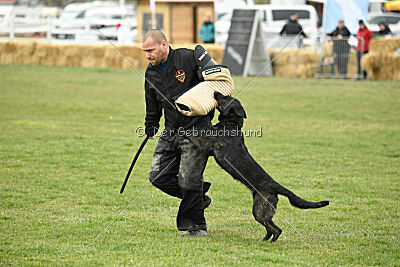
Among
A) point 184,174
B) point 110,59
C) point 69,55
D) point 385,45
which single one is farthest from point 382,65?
point 184,174

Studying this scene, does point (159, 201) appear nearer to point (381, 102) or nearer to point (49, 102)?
point (49, 102)

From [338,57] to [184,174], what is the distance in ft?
57.3

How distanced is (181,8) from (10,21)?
8.34 meters

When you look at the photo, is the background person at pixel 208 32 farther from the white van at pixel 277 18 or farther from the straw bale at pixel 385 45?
the straw bale at pixel 385 45

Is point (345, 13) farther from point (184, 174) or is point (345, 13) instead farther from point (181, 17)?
point (184, 174)

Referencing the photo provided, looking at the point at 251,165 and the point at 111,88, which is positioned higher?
the point at 251,165

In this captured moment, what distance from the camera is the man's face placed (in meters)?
6.07

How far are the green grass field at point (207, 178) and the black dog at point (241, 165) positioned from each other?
358mm

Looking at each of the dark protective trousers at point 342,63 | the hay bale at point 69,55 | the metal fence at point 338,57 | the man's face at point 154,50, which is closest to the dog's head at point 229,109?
the man's face at point 154,50

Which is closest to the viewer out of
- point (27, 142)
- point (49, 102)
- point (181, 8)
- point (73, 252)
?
point (73, 252)

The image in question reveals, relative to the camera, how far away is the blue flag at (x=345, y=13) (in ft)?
78.4

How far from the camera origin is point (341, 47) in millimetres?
22141

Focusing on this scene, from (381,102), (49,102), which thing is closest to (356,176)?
(381,102)

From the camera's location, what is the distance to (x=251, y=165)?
5914 mm
